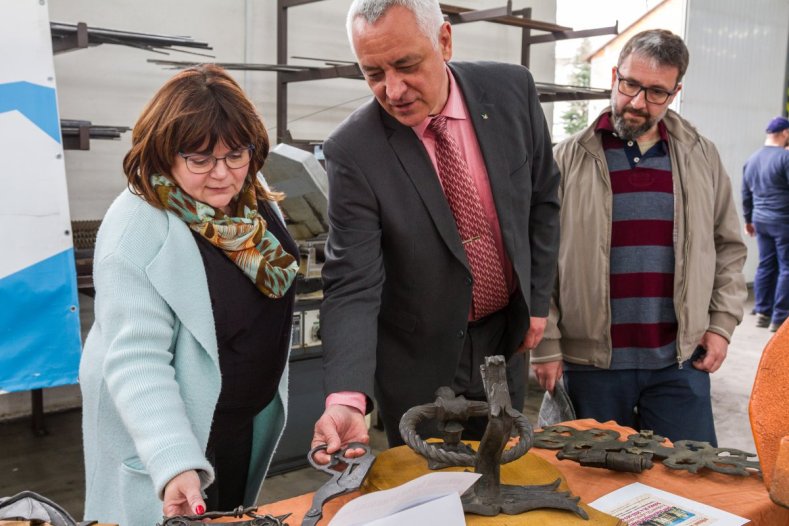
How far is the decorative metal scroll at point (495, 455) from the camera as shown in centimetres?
107

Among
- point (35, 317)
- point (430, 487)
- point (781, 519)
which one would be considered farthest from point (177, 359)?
point (35, 317)

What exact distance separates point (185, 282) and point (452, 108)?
26.9 inches

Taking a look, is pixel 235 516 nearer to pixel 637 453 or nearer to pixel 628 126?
pixel 637 453

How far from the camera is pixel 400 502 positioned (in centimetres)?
100

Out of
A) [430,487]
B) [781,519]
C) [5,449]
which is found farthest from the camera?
[5,449]

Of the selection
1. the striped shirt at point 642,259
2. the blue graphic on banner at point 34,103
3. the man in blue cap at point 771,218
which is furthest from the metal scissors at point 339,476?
the man in blue cap at point 771,218

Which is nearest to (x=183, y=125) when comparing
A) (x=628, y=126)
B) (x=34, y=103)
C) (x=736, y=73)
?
(x=628, y=126)

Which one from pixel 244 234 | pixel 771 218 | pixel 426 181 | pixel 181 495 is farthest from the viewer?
pixel 771 218

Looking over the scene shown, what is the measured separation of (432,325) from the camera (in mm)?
1671

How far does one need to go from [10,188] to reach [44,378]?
0.71 metres

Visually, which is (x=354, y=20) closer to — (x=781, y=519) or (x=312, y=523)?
(x=312, y=523)

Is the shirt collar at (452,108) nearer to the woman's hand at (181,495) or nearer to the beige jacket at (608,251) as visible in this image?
the beige jacket at (608,251)

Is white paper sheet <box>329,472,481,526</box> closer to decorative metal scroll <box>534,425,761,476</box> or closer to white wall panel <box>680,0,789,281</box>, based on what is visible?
decorative metal scroll <box>534,425,761,476</box>

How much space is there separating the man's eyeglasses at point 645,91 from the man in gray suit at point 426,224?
28cm
